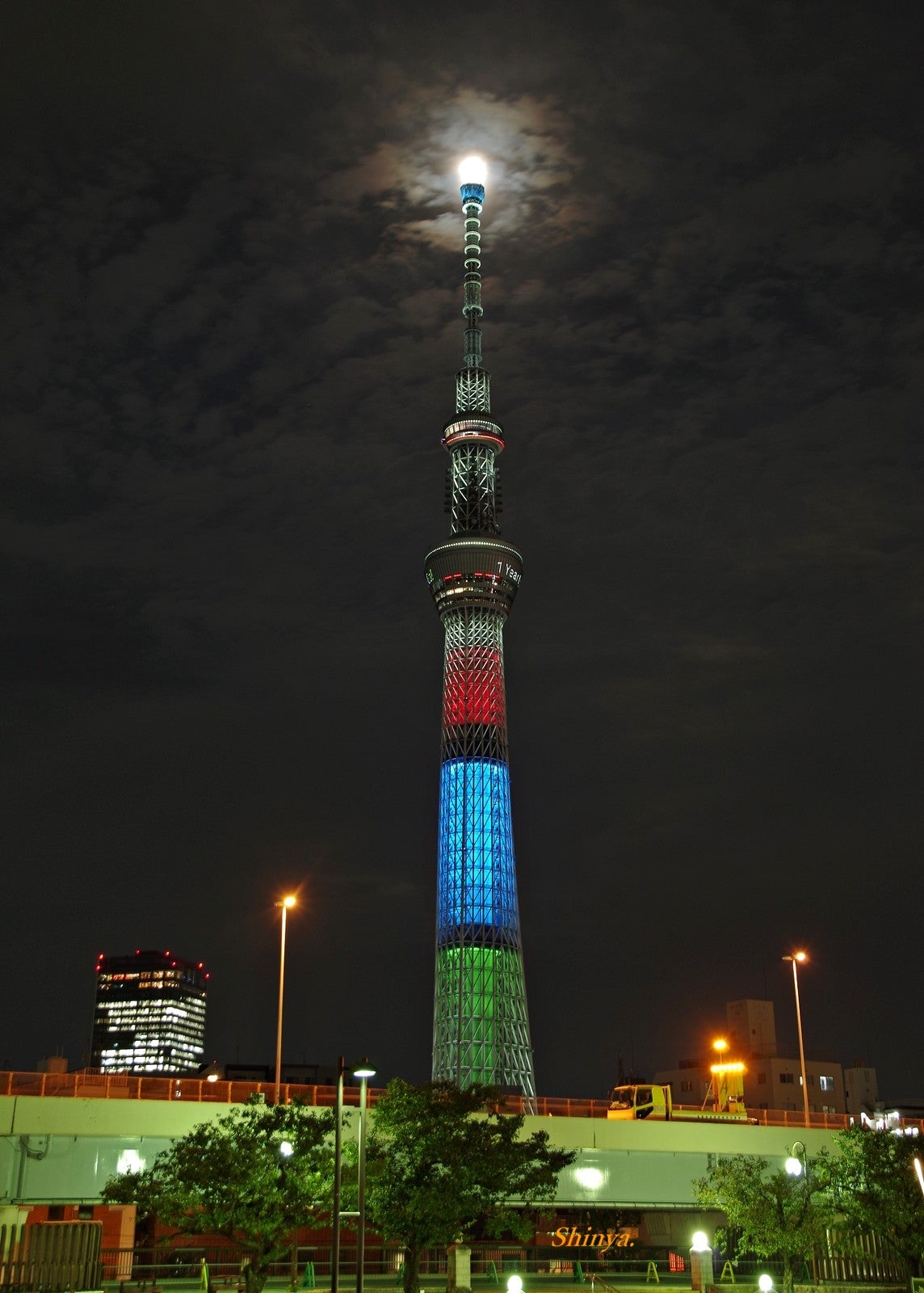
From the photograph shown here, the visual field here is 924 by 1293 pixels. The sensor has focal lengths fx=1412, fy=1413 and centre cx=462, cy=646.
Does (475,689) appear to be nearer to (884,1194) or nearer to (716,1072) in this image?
(716,1072)

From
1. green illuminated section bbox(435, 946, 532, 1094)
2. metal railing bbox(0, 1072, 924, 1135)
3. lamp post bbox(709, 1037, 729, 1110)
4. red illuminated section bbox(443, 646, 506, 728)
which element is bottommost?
metal railing bbox(0, 1072, 924, 1135)

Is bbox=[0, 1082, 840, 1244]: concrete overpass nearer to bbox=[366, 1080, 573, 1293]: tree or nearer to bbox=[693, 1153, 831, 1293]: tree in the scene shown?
bbox=[366, 1080, 573, 1293]: tree

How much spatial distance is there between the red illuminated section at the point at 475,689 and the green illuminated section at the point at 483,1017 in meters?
24.7

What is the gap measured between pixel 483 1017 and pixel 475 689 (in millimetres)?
34496

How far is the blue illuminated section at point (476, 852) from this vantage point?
147 metres

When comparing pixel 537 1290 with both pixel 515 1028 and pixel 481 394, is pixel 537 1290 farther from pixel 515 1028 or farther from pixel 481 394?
pixel 481 394

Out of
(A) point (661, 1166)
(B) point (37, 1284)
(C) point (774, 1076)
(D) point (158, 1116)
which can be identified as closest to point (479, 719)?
(C) point (774, 1076)

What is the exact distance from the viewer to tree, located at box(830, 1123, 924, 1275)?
55781 millimetres

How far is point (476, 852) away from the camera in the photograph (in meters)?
149

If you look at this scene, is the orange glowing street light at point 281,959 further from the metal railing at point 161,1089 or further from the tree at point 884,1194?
the tree at point 884,1194

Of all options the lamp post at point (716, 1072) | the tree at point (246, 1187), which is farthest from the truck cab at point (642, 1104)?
the tree at point (246, 1187)

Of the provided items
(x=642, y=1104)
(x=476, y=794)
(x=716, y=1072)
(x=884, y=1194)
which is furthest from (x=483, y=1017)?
(x=884, y=1194)

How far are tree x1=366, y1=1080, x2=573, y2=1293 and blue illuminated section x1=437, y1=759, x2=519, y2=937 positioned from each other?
317ft

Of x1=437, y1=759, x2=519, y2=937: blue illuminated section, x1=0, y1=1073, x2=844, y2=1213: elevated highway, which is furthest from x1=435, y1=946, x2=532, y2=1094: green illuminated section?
x1=0, y1=1073, x2=844, y2=1213: elevated highway
